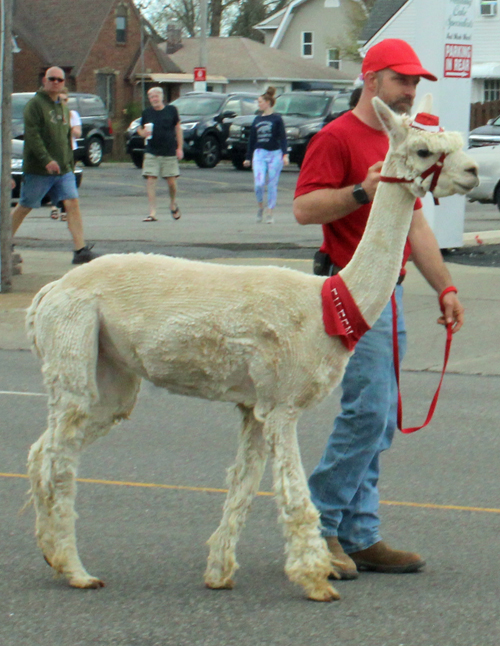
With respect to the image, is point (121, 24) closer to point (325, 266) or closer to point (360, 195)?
point (325, 266)

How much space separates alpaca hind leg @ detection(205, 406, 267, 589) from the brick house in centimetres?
4904

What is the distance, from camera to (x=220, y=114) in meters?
34.0

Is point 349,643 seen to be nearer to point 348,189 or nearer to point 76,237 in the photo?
point 348,189

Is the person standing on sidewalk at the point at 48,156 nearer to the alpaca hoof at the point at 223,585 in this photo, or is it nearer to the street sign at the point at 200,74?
the alpaca hoof at the point at 223,585

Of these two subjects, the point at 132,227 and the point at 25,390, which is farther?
the point at 132,227

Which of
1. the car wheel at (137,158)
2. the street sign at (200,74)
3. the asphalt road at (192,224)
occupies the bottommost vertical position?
the car wheel at (137,158)

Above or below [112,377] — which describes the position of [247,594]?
below

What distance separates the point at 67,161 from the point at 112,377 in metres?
8.42

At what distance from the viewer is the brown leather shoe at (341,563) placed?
14.9 ft

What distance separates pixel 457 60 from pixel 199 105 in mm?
21497

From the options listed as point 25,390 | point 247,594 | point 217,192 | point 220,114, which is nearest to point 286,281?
point 247,594

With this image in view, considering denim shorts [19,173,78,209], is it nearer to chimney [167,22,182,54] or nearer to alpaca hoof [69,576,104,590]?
alpaca hoof [69,576,104,590]

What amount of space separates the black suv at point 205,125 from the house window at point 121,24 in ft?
68.0

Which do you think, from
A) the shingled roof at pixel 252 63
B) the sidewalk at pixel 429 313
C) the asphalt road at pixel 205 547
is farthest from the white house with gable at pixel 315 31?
the asphalt road at pixel 205 547
